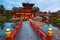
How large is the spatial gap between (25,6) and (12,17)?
333 inches

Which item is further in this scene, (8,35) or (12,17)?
(12,17)

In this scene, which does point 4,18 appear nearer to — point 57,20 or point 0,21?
point 0,21

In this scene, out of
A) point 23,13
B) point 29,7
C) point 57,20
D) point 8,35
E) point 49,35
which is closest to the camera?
point 8,35

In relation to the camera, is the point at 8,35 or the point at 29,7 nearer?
the point at 8,35

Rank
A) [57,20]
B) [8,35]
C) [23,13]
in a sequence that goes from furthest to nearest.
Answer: [23,13] < [57,20] < [8,35]

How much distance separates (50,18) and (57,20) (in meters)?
4.19

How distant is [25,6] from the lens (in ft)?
147

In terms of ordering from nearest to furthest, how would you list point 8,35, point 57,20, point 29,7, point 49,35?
point 8,35, point 49,35, point 57,20, point 29,7

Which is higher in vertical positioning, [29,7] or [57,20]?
[29,7]

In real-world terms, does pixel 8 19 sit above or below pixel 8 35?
below

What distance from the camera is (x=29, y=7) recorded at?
43844mm

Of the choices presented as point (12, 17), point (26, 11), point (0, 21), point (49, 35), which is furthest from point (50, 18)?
point (49, 35)

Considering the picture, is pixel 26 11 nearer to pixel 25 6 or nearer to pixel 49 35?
pixel 25 6

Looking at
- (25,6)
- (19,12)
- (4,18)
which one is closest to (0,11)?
(4,18)
